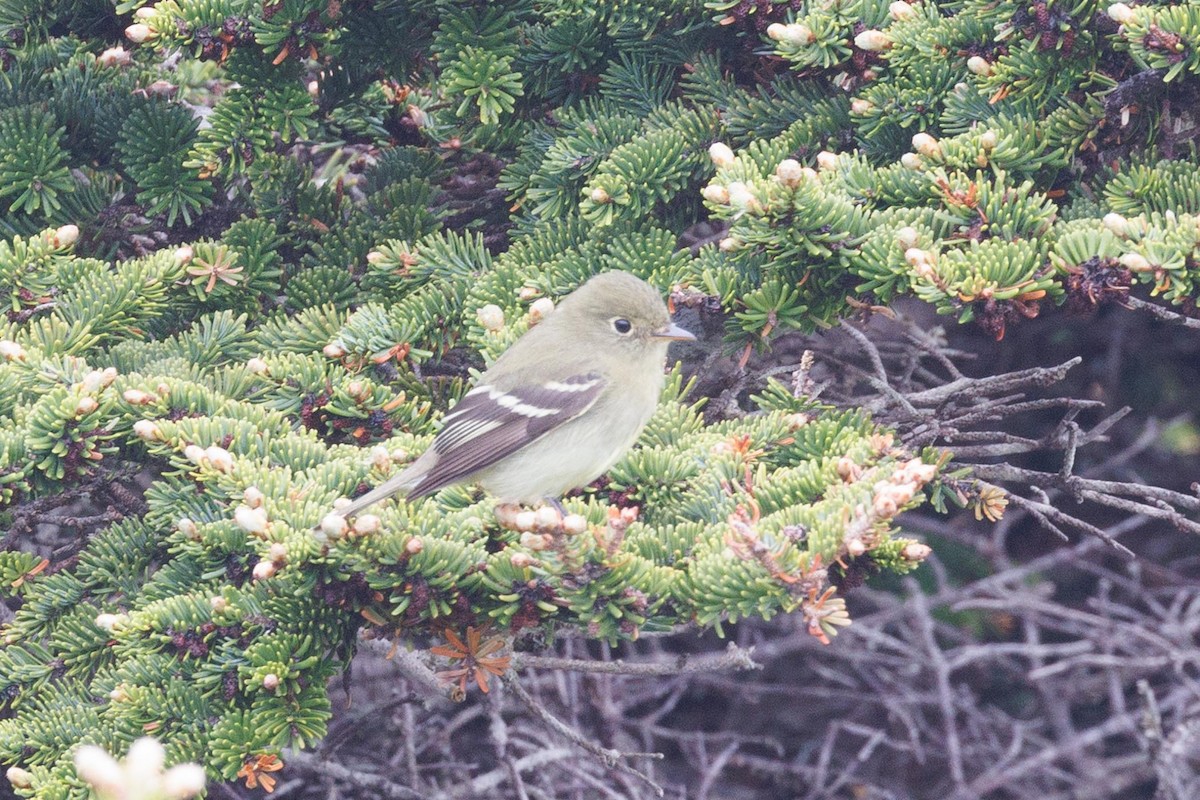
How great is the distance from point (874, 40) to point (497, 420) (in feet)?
4.92

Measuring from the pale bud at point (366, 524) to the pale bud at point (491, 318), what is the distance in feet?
3.62

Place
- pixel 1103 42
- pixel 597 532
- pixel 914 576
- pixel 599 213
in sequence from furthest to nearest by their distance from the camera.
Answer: pixel 914 576 < pixel 599 213 < pixel 1103 42 < pixel 597 532

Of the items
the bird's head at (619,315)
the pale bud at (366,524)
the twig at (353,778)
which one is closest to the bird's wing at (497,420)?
the bird's head at (619,315)

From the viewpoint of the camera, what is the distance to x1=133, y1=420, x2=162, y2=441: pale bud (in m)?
2.79

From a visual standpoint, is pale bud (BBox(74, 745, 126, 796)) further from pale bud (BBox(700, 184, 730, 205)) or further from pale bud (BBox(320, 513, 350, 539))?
pale bud (BBox(700, 184, 730, 205))

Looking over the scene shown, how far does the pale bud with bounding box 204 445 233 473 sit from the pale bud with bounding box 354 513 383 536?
492 millimetres

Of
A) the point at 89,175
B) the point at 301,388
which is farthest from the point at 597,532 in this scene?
the point at 89,175

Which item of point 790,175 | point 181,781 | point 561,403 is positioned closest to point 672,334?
point 561,403

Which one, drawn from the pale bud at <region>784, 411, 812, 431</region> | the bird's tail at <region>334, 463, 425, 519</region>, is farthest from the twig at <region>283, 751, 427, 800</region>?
the pale bud at <region>784, 411, 812, 431</region>

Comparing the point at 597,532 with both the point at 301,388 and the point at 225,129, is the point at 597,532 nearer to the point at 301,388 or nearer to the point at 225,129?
the point at 301,388

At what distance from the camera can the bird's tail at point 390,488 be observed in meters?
2.71

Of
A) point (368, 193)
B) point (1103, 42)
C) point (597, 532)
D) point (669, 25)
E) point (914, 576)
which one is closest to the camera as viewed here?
point (597, 532)

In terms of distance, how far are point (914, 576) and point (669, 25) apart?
315 cm

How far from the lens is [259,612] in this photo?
2619 mm
